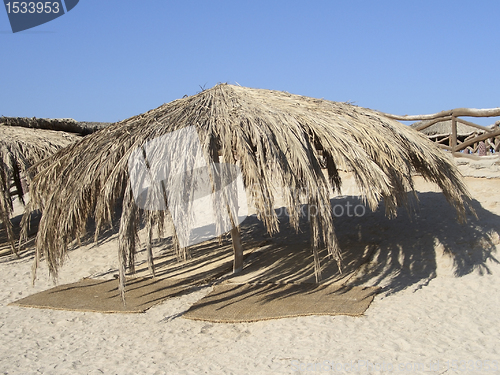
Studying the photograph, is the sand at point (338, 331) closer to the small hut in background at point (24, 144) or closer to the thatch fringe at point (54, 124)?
the small hut in background at point (24, 144)

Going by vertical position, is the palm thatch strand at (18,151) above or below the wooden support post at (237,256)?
above

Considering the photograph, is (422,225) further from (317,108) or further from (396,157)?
(317,108)

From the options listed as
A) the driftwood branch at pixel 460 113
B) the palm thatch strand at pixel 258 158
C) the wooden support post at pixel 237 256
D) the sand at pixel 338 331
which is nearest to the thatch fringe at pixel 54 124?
the palm thatch strand at pixel 258 158

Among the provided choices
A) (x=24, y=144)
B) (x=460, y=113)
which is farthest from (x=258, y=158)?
(x=24, y=144)

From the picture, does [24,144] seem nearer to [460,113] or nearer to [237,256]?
[237,256]

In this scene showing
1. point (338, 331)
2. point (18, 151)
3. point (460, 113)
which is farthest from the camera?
point (18, 151)

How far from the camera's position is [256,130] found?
14.6 ft

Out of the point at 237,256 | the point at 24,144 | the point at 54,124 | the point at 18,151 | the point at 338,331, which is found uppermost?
the point at 54,124

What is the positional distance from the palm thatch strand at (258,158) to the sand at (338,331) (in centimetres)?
61

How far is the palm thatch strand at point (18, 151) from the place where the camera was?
25.2 feet

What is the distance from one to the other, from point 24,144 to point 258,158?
6104 millimetres

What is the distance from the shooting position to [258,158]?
4.39m

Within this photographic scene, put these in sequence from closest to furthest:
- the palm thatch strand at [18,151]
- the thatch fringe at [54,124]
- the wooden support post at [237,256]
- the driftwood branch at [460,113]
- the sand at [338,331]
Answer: the sand at [338,331] → the wooden support post at [237,256] → the driftwood branch at [460,113] → the palm thatch strand at [18,151] → the thatch fringe at [54,124]

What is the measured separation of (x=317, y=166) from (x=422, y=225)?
9.08 feet
